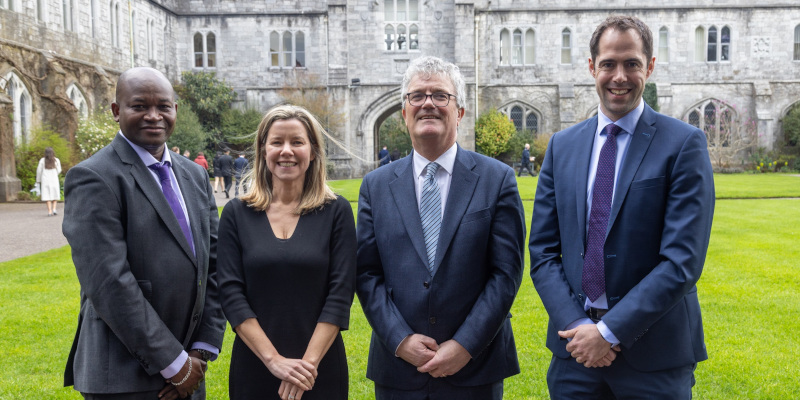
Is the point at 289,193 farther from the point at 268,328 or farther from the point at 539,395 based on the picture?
the point at 539,395

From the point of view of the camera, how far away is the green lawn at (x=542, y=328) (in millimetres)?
4566

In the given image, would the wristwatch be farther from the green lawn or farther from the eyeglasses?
the green lawn

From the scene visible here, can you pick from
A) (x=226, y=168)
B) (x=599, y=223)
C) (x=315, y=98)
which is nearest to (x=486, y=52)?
(x=315, y=98)

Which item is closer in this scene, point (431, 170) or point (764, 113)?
point (431, 170)

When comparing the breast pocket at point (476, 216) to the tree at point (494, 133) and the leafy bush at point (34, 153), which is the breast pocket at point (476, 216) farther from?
the tree at point (494, 133)

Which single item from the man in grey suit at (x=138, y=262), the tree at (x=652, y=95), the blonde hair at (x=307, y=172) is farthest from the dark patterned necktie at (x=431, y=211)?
the tree at (x=652, y=95)

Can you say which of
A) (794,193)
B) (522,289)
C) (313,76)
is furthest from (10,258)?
(313,76)

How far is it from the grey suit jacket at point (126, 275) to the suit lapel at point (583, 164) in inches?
67.2

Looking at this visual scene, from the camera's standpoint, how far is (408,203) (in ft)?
9.66

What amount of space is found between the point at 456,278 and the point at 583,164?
751 mm

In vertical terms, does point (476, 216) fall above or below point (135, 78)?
below

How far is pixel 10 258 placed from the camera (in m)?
9.29

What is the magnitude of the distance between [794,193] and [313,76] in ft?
62.6

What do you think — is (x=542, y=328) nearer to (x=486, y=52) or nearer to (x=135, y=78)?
(x=135, y=78)
